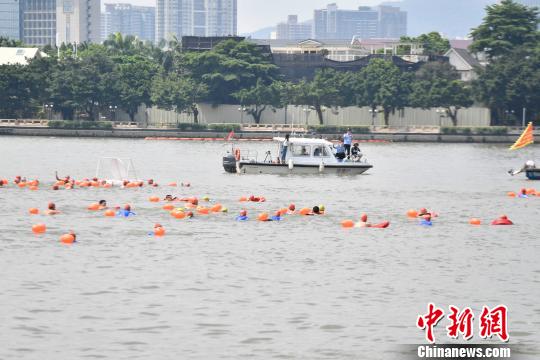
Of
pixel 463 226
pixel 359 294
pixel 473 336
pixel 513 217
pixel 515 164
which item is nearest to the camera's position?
pixel 473 336

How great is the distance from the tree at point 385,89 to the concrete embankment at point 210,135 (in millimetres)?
10337

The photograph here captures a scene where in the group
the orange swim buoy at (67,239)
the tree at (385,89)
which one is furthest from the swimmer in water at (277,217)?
the tree at (385,89)

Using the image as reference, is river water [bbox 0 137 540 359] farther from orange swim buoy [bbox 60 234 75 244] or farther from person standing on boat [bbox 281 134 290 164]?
person standing on boat [bbox 281 134 290 164]

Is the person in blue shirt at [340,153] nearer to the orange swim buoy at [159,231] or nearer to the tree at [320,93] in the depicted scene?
the orange swim buoy at [159,231]

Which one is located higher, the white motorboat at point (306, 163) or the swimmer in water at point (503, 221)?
the white motorboat at point (306, 163)

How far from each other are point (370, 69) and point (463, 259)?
143 metres

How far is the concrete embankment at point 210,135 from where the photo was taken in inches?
6678

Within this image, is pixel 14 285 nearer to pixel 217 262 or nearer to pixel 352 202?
pixel 217 262

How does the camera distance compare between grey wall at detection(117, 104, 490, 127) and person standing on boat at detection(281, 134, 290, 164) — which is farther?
grey wall at detection(117, 104, 490, 127)

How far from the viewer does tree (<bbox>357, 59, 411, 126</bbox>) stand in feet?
591

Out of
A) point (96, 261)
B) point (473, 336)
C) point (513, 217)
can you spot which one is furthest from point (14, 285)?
point (513, 217)

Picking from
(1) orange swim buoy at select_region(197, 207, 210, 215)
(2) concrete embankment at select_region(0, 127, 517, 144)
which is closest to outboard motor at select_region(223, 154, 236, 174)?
(1) orange swim buoy at select_region(197, 207, 210, 215)

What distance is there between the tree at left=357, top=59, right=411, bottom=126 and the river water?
353ft

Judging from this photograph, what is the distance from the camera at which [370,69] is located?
18638cm
